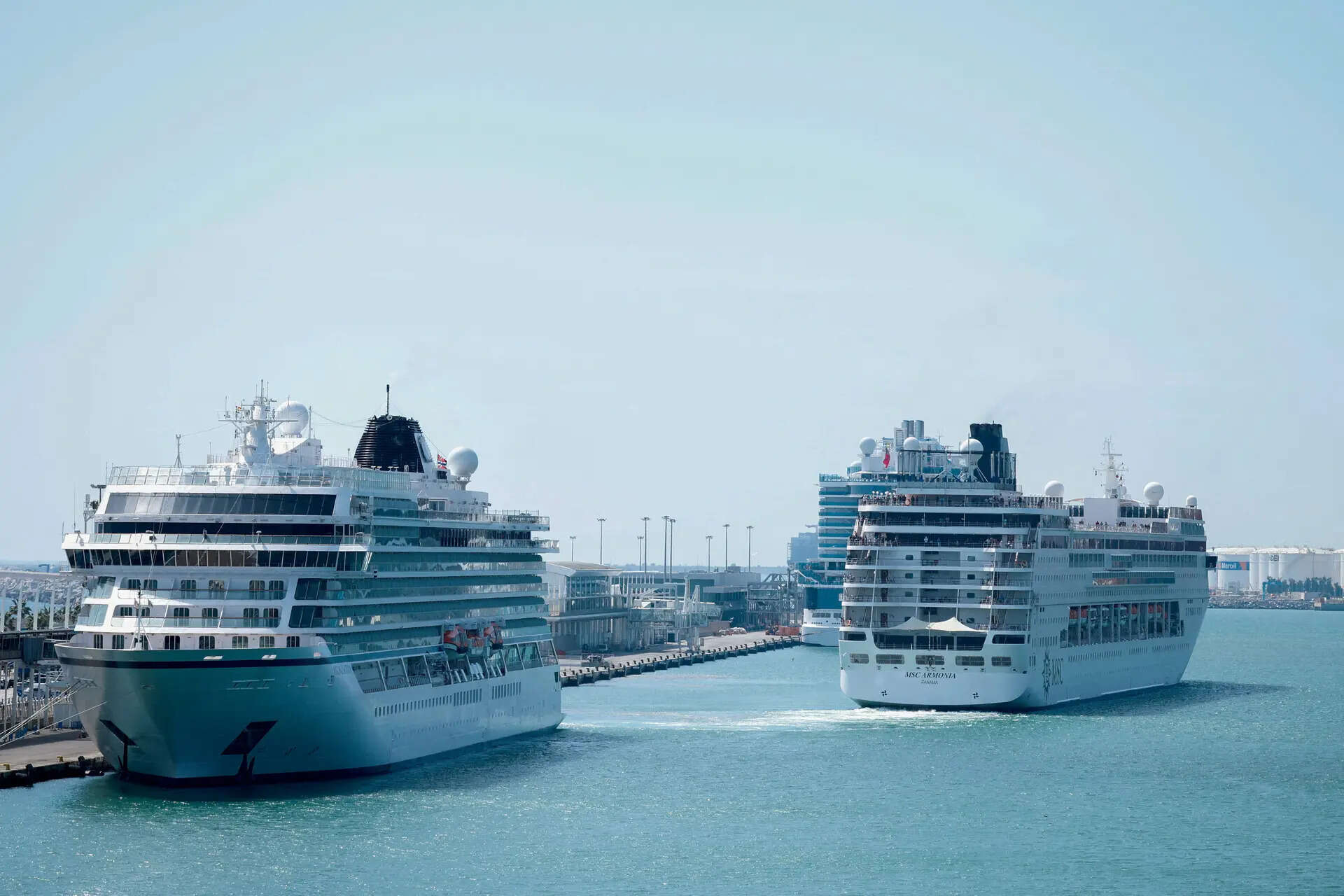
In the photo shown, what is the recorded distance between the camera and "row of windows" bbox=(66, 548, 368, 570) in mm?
61062

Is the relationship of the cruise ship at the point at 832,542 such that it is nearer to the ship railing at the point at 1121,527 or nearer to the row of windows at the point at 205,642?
the ship railing at the point at 1121,527

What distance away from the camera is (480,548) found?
249ft

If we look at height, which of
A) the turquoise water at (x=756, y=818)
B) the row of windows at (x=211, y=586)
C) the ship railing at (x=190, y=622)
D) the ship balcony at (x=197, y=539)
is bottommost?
the turquoise water at (x=756, y=818)

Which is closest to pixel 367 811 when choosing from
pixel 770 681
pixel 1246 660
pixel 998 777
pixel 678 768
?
pixel 678 768

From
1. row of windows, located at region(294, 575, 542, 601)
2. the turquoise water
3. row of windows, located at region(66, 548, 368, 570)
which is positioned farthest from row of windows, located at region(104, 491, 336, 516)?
the turquoise water

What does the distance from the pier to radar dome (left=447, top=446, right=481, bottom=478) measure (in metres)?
22.8

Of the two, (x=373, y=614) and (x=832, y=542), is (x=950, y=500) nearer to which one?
(x=373, y=614)

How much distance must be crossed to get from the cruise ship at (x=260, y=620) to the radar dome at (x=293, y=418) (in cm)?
7

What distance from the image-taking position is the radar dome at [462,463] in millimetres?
81562

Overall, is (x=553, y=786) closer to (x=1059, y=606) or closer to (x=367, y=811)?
(x=367, y=811)

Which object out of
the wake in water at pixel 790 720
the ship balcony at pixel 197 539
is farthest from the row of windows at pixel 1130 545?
the ship balcony at pixel 197 539

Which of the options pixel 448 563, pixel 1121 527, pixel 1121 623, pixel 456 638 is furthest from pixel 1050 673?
pixel 448 563

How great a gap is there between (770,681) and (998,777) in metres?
50.1

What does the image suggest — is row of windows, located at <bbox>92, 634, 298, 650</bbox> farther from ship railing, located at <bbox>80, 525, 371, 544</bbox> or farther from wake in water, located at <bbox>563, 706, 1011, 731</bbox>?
wake in water, located at <bbox>563, 706, 1011, 731</bbox>
